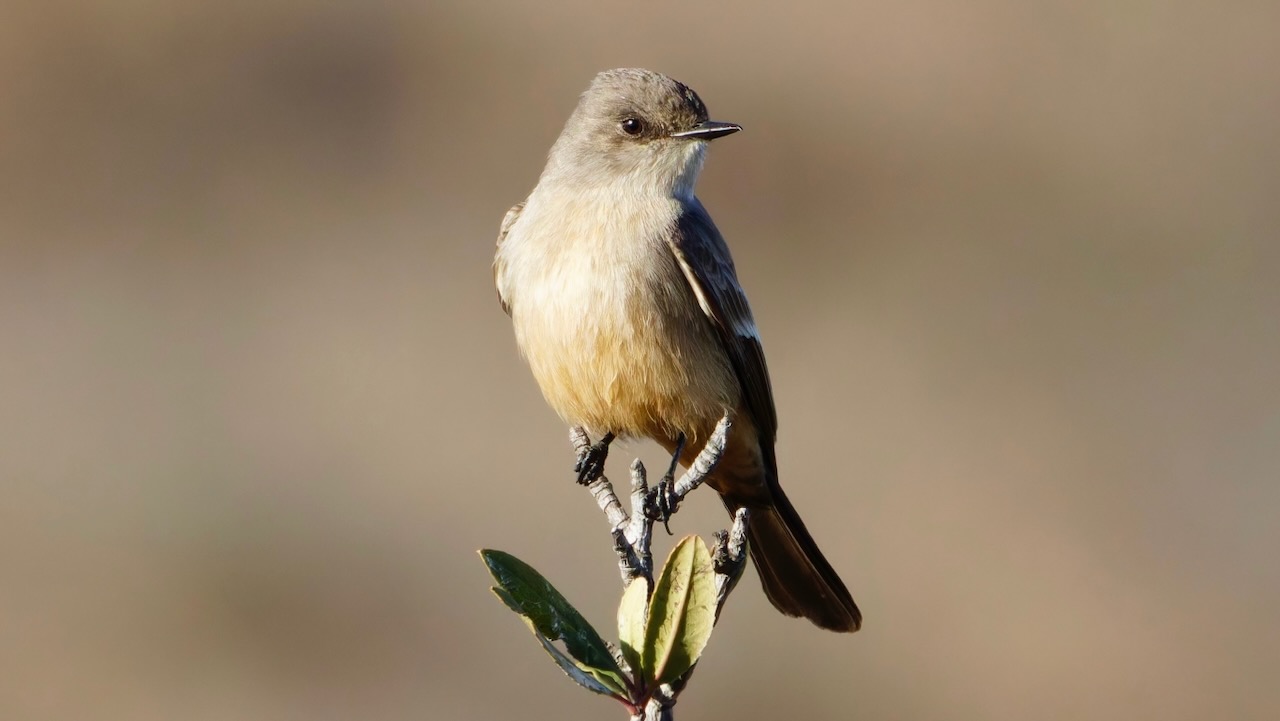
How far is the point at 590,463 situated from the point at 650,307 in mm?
504

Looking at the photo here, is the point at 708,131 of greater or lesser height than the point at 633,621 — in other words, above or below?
above

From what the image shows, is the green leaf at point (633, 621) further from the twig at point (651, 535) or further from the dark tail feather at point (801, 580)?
the dark tail feather at point (801, 580)

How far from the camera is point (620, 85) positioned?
470cm

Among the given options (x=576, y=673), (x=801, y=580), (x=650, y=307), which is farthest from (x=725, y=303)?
(x=576, y=673)

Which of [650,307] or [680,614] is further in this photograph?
[650,307]

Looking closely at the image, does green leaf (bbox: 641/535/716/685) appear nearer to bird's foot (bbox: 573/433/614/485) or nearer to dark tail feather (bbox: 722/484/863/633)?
bird's foot (bbox: 573/433/614/485)

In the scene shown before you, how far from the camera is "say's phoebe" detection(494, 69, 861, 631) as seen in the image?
13.4ft

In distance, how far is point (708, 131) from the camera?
4.46 meters

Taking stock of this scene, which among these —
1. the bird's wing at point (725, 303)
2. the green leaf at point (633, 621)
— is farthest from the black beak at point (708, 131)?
the green leaf at point (633, 621)

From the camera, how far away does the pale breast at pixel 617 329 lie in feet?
13.3

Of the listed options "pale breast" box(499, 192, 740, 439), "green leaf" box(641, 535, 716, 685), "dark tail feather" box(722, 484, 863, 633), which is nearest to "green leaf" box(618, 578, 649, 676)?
"green leaf" box(641, 535, 716, 685)

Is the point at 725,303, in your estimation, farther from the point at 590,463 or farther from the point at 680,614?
the point at 680,614

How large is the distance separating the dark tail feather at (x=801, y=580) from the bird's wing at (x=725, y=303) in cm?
34

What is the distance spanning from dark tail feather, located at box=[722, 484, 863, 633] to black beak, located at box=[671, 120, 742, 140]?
4.28ft
